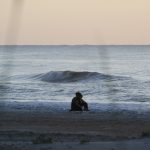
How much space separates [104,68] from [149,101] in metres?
23.1

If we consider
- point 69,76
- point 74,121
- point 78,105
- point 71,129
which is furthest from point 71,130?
point 69,76

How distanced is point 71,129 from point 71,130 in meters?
0.30

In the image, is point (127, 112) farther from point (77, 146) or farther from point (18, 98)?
point (77, 146)

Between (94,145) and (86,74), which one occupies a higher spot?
(86,74)

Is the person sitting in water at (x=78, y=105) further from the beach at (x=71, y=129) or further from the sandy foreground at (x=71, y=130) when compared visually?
the sandy foreground at (x=71, y=130)

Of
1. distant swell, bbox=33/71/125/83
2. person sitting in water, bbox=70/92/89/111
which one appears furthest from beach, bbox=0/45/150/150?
distant swell, bbox=33/71/125/83

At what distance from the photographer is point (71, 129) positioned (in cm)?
1582

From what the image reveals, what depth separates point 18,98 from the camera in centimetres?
2806

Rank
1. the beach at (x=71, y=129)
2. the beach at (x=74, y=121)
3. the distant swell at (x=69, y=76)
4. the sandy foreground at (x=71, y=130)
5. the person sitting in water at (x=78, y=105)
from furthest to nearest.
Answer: the distant swell at (x=69, y=76) < the person sitting in water at (x=78, y=105) < the beach at (x=71, y=129) < the sandy foreground at (x=71, y=130) < the beach at (x=74, y=121)

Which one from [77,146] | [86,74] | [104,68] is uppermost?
[86,74]

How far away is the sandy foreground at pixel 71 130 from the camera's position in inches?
395

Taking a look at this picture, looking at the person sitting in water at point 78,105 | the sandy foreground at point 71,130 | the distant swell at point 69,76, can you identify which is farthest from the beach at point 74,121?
the distant swell at point 69,76

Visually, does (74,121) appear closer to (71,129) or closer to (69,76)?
(71,129)

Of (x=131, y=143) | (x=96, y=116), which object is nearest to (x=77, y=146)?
(x=131, y=143)
